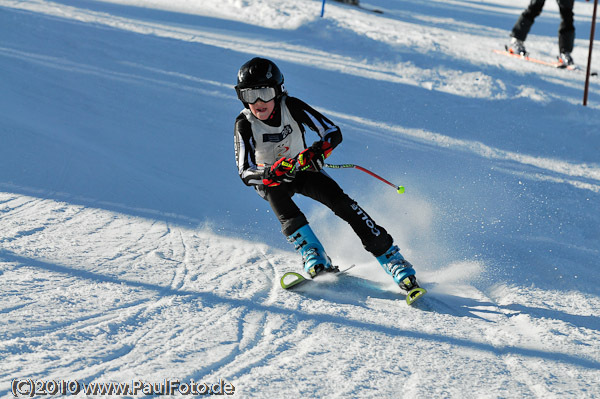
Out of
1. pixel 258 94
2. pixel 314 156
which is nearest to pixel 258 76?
pixel 258 94

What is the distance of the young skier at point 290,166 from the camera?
411cm

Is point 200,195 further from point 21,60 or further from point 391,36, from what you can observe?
point 391,36

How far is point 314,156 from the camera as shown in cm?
424

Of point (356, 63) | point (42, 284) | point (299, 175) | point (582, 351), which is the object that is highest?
point (356, 63)

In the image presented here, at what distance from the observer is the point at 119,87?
A: 833 cm

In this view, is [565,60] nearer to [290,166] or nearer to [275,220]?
[275,220]

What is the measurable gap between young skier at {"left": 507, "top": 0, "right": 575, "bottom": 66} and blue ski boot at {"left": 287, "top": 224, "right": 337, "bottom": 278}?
8317 millimetres

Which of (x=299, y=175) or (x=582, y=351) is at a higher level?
(x=299, y=175)

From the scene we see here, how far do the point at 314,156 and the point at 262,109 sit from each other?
1.70 ft

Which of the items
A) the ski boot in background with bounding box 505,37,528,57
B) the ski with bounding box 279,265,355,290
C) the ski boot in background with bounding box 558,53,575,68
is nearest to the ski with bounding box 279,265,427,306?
the ski with bounding box 279,265,355,290

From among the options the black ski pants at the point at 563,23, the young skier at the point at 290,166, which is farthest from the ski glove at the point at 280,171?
the black ski pants at the point at 563,23

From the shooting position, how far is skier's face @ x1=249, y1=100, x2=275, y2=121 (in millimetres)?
4297

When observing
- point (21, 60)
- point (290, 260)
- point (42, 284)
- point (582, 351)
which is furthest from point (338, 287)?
point (21, 60)

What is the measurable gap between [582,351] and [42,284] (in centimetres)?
328
